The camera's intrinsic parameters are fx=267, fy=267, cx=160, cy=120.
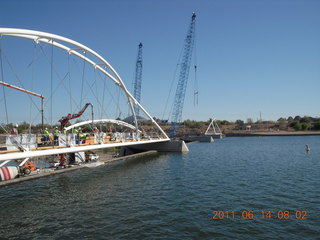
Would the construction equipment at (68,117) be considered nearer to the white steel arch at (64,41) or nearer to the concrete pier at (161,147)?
the white steel arch at (64,41)

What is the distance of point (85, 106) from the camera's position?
40250 mm

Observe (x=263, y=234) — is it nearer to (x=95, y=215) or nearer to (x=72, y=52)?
(x=95, y=215)

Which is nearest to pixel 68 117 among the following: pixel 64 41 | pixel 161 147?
pixel 64 41

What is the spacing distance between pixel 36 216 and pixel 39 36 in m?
14.9

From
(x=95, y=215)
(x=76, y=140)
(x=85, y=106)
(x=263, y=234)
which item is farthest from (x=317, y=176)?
(x=85, y=106)

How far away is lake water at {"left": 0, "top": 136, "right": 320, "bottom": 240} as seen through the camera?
12.8 meters

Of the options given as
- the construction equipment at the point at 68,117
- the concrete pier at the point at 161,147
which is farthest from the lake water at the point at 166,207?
the concrete pier at the point at 161,147

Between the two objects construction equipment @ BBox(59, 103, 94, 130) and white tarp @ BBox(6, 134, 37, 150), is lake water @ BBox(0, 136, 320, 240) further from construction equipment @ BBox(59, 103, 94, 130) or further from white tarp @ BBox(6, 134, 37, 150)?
construction equipment @ BBox(59, 103, 94, 130)

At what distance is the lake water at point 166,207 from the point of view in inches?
504
